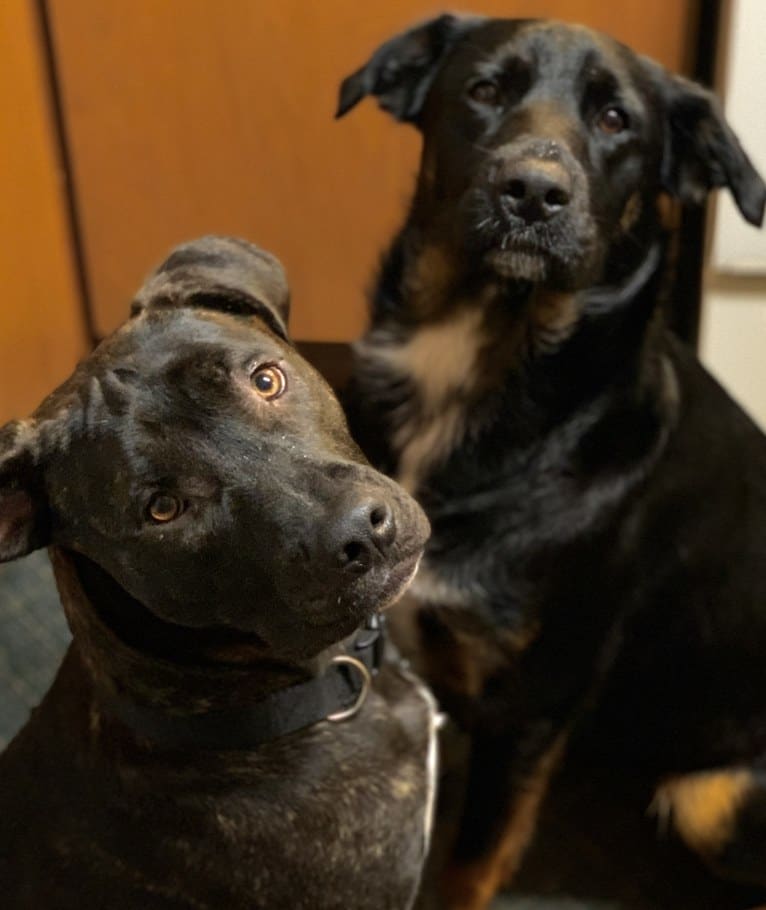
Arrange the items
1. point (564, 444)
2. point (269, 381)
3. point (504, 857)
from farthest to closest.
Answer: point (504, 857), point (564, 444), point (269, 381)

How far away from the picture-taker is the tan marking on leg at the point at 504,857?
1.77m

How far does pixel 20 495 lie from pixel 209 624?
0.25m

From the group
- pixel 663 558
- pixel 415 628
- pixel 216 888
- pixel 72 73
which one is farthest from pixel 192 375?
pixel 72 73

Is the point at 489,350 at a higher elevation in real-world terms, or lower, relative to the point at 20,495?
lower

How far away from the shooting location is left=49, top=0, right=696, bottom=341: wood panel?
229 cm

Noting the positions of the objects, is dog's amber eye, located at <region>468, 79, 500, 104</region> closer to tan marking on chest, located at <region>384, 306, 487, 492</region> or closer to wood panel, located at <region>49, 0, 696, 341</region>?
tan marking on chest, located at <region>384, 306, 487, 492</region>

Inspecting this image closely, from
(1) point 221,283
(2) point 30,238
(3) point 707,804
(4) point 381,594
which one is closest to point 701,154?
(1) point 221,283

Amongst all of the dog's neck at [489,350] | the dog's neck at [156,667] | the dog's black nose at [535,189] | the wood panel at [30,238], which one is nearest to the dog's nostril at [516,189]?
the dog's black nose at [535,189]

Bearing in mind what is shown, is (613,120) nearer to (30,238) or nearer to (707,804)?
(707,804)

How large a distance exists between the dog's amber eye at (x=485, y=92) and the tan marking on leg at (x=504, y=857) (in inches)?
39.0

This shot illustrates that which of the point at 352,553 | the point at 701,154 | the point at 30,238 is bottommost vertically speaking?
the point at 30,238

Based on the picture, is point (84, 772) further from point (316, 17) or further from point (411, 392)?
point (316, 17)

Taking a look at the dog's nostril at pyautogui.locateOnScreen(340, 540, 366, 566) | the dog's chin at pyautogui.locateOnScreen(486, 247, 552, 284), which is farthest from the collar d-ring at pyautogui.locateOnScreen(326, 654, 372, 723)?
the dog's chin at pyautogui.locateOnScreen(486, 247, 552, 284)

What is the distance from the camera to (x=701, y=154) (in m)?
1.66
